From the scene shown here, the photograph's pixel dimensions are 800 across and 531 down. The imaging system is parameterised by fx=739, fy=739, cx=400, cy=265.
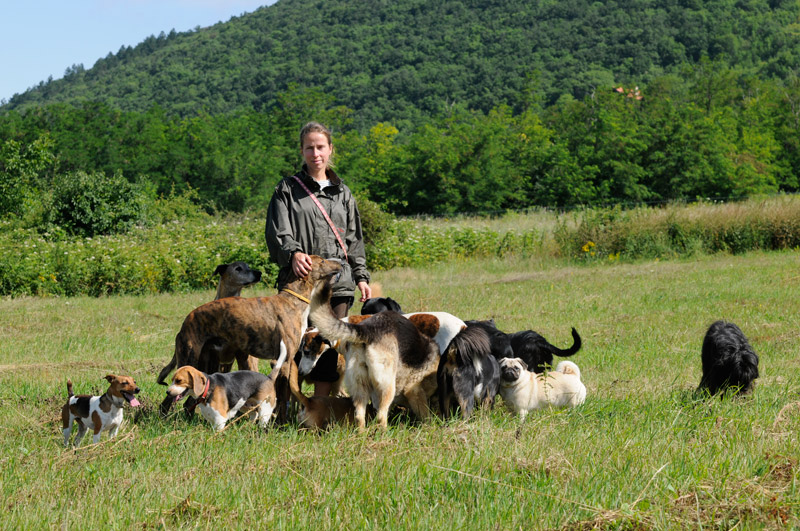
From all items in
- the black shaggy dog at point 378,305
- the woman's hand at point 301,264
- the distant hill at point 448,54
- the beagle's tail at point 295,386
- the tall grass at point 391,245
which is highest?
the distant hill at point 448,54

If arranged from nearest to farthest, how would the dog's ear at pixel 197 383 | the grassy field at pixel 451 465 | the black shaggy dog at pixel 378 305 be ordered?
the grassy field at pixel 451 465, the dog's ear at pixel 197 383, the black shaggy dog at pixel 378 305

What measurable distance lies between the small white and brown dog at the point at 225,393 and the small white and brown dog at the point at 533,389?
1819mm

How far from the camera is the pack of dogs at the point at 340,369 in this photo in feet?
16.8

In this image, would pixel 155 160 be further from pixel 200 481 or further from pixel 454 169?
pixel 200 481

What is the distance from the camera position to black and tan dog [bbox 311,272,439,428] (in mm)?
4953

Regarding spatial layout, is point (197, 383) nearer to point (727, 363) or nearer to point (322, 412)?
point (322, 412)

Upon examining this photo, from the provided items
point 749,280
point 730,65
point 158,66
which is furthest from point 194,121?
point 158,66

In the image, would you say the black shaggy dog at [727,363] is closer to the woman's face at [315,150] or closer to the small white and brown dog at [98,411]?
the woman's face at [315,150]

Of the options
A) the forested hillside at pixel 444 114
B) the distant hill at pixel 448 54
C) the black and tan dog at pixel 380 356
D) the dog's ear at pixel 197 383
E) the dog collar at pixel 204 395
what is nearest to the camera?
the black and tan dog at pixel 380 356

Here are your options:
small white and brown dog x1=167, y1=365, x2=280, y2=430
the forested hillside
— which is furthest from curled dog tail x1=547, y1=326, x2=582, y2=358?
the forested hillside

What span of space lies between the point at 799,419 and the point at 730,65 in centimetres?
10099

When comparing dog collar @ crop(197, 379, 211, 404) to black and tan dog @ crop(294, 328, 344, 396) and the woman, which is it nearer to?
black and tan dog @ crop(294, 328, 344, 396)

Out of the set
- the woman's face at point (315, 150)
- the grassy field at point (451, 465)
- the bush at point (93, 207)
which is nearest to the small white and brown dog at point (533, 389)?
the grassy field at point (451, 465)

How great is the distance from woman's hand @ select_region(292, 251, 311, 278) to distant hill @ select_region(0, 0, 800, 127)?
75099 millimetres
